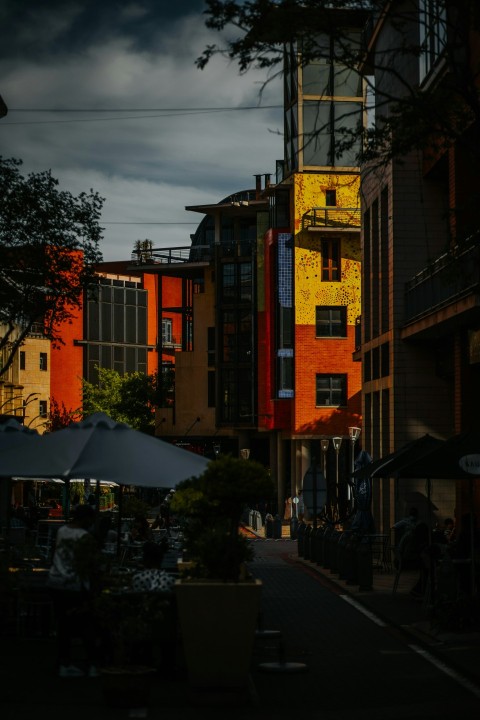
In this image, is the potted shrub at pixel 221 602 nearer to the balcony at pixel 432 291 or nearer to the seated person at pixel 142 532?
the balcony at pixel 432 291

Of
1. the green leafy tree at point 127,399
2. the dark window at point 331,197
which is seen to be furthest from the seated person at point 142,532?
the green leafy tree at point 127,399

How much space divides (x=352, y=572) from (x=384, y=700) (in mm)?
16903

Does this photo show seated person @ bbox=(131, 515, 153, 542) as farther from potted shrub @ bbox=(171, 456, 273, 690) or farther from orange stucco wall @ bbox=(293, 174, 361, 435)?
orange stucco wall @ bbox=(293, 174, 361, 435)

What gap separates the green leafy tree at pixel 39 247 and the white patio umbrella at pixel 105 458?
18.9 m

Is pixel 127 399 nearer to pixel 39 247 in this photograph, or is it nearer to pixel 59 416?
pixel 59 416

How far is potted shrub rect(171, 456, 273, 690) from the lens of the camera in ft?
42.1

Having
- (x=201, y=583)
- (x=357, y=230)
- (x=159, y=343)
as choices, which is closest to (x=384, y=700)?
(x=201, y=583)

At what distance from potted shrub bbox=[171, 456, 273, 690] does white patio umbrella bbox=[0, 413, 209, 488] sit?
2.23 metres

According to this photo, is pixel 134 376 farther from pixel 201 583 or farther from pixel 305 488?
pixel 201 583

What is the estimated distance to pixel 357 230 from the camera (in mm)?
78750

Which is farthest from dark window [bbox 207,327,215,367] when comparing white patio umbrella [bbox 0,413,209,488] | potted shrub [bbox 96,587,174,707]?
potted shrub [bbox 96,587,174,707]

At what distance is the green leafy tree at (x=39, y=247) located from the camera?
36.3 metres

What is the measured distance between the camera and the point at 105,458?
16.7 m

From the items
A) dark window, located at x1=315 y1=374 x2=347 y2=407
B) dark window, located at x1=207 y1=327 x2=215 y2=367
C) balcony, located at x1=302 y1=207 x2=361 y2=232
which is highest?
balcony, located at x1=302 y1=207 x2=361 y2=232
